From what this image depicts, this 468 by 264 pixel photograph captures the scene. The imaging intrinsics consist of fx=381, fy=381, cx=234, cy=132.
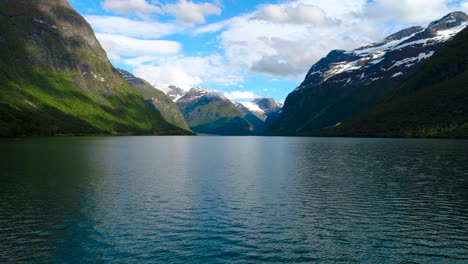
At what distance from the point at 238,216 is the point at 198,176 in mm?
36258

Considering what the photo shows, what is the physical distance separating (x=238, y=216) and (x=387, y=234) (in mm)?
16960

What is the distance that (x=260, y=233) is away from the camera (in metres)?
39.6

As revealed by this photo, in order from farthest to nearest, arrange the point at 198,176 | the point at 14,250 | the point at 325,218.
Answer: the point at 198,176 → the point at 325,218 → the point at 14,250

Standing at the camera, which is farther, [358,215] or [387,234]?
[358,215]

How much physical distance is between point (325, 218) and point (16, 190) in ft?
158

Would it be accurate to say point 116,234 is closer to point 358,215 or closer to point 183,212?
point 183,212

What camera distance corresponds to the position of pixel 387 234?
3947 centimetres

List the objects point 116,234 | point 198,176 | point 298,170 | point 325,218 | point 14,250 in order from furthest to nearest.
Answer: point 298,170 → point 198,176 → point 325,218 → point 116,234 → point 14,250

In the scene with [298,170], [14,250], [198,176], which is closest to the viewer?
[14,250]

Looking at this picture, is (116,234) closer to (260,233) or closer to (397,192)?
(260,233)

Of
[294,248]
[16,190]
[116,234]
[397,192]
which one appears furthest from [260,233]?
[16,190]

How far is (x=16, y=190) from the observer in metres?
60.8

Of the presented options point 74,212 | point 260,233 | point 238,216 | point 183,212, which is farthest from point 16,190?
point 260,233

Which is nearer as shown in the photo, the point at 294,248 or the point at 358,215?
the point at 294,248
